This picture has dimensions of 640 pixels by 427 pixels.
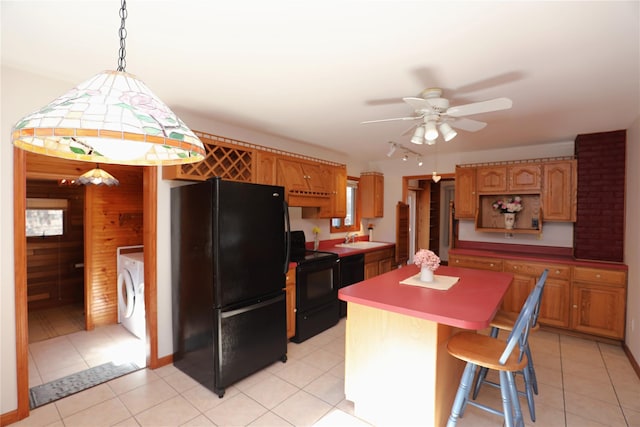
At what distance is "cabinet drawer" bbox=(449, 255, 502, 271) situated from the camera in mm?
4039

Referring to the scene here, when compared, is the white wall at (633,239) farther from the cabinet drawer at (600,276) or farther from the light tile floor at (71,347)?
the light tile floor at (71,347)

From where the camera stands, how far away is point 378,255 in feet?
15.6

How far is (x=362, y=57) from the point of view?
1.86 m

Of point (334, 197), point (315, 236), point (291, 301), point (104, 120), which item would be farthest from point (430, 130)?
point (315, 236)

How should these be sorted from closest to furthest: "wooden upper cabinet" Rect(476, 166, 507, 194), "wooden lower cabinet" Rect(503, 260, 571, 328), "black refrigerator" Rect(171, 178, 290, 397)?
"black refrigerator" Rect(171, 178, 290, 397) < "wooden lower cabinet" Rect(503, 260, 571, 328) < "wooden upper cabinet" Rect(476, 166, 507, 194)

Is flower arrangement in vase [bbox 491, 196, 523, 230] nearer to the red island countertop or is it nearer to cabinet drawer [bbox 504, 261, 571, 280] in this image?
cabinet drawer [bbox 504, 261, 571, 280]

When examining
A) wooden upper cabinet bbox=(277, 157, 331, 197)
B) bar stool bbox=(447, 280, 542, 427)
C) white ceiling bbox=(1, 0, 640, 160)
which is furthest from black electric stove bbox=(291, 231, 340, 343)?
bar stool bbox=(447, 280, 542, 427)

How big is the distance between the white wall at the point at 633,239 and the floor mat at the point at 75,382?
4.72 metres

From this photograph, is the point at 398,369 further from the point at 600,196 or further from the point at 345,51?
the point at 600,196

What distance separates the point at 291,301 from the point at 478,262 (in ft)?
8.68

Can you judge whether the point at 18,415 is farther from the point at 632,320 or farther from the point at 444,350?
the point at 632,320

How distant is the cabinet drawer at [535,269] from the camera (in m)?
3.61

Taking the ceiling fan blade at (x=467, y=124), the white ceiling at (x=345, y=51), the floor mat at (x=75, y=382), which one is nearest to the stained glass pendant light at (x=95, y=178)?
the white ceiling at (x=345, y=51)

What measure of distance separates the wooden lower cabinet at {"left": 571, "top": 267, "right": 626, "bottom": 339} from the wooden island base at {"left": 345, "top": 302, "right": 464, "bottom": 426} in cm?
232
